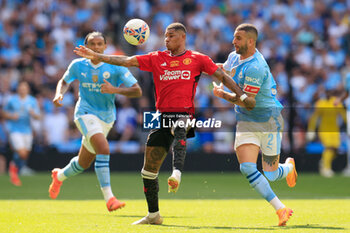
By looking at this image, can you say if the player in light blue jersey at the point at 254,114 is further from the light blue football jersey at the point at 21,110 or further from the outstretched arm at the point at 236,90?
the light blue football jersey at the point at 21,110

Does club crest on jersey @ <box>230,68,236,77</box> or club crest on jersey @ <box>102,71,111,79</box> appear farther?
club crest on jersey @ <box>102,71,111,79</box>

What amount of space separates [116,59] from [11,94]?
11.4 metres

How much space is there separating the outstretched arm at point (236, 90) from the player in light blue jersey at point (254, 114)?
5cm

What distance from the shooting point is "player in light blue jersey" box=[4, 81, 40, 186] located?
17.4m

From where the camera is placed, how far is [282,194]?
1342 cm

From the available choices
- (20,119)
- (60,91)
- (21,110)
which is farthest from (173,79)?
(20,119)

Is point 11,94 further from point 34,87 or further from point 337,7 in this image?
point 337,7

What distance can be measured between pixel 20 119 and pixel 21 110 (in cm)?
34

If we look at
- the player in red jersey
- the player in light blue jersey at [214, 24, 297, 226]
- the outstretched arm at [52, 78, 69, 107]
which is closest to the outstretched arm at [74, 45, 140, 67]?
the player in red jersey

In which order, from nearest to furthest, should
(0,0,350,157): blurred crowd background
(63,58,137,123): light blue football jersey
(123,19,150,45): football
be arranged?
(123,19,150,45): football, (63,58,137,123): light blue football jersey, (0,0,350,157): blurred crowd background

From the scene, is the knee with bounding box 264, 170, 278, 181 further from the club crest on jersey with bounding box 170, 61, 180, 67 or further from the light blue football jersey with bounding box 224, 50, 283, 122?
the club crest on jersey with bounding box 170, 61, 180, 67

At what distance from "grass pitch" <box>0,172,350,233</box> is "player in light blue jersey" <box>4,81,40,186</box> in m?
0.76

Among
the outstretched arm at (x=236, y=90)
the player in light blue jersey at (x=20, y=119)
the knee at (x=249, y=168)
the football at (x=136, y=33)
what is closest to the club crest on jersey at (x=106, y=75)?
the football at (x=136, y=33)

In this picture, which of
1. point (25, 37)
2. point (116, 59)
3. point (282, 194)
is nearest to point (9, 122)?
point (25, 37)
